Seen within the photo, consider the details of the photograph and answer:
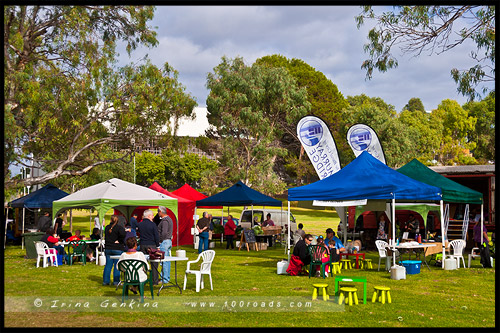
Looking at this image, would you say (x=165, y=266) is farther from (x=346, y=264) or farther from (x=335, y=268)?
(x=346, y=264)

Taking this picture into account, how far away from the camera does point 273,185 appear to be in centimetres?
4084

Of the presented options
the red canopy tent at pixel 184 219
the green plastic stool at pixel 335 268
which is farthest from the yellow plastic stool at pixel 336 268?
the red canopy tent at pixel 184 219

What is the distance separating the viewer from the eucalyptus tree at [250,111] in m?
40.4

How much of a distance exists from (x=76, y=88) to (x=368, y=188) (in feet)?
40.9

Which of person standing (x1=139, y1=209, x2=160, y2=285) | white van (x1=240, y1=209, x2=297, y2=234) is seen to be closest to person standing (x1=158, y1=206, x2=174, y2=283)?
person standing (x1=139, y1=209, x2=160, y2=285)

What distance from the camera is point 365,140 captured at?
21750 millimetres

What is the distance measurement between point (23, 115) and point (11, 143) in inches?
77.6

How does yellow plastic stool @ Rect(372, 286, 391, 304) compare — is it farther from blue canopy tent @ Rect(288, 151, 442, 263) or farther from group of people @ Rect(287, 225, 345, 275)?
blue canopy tent @ Rect(288, 151, 442, 263)

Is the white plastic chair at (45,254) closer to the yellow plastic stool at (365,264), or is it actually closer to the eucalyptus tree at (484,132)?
the yellow plastic stool at (365,264)

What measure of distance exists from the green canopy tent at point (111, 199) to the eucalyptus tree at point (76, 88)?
350 cm

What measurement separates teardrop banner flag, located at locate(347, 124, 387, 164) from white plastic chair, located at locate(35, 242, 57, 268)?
1196 centimetres

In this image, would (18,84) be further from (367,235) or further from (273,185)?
(273,185)

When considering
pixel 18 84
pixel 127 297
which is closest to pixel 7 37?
pixel 18 84

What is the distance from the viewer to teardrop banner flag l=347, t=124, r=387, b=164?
21508mm
